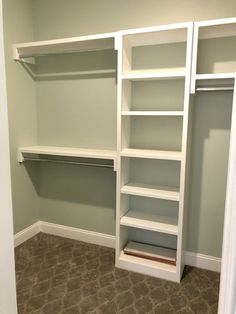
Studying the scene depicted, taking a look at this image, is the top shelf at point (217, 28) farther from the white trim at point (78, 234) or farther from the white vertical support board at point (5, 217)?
the white trim at point (78, 234)

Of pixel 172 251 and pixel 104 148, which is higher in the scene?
pixel 104 148

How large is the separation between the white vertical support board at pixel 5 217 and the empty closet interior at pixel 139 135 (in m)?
1.52

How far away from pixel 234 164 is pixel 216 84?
1.82m

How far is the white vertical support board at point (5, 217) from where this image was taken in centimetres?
76

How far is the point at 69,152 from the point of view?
2.56 m

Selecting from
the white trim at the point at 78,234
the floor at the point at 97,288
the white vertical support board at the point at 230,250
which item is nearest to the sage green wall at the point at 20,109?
the white trim at the point at 78,234

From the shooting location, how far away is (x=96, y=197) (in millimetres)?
2852

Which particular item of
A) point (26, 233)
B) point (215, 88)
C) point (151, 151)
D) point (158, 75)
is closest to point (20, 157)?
point (26, 233)

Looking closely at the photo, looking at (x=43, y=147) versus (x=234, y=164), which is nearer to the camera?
(x=234, y=164)

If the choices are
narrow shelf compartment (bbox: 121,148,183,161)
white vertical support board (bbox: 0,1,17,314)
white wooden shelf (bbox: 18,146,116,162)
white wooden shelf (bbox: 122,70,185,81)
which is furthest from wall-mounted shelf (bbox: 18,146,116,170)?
white vertical support board (bbox: 0,1,17,314)

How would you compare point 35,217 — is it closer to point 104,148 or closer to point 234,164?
point 104,148

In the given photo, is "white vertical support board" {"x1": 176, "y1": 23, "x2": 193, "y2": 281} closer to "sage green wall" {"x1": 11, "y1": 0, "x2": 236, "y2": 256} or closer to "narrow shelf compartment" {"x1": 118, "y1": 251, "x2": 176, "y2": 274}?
"narrow shelf compartment" {"x1": 118, "y1": 251, "x2": 176, "y2": 274}

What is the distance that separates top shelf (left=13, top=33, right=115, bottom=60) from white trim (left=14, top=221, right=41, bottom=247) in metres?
1.92

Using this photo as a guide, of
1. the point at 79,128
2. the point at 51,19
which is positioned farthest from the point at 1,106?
the point at 51,19
